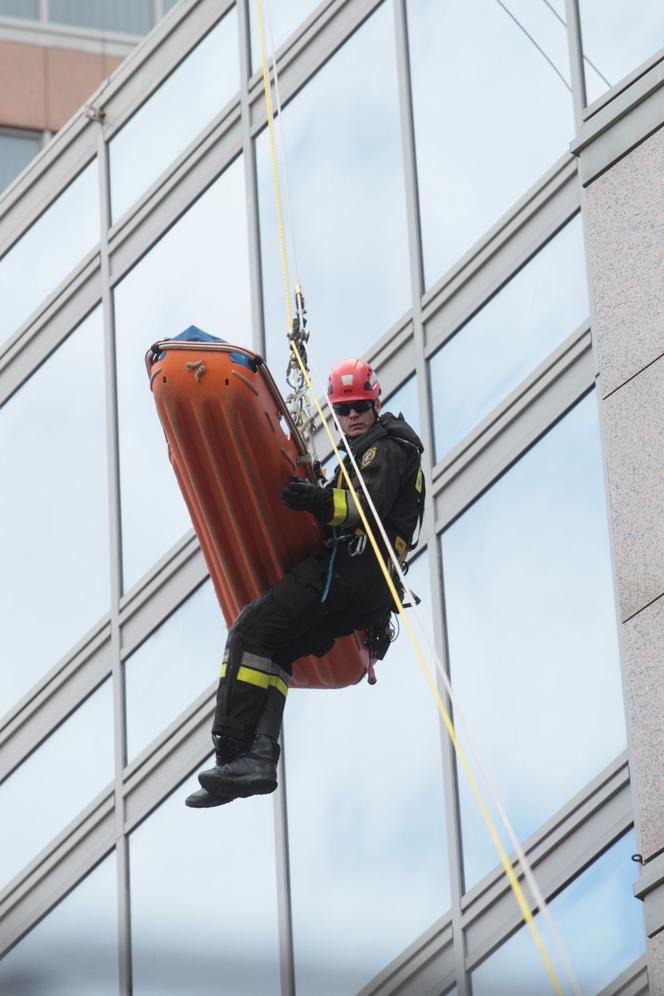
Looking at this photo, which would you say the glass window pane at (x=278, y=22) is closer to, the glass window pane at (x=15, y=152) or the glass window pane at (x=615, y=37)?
the glass window pane at (x=615, y=37)

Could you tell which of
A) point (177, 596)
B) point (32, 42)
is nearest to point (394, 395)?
point (177, 596)

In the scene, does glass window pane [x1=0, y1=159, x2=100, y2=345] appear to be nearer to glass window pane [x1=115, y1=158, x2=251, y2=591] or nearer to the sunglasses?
glass window pane [x1=115, y1=158, x2=251, y2=591]

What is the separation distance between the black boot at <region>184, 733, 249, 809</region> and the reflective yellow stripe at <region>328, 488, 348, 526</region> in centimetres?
99

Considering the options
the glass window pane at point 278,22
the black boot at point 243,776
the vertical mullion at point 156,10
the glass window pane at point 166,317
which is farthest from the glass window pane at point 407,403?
the vertical mullion at point 156,10

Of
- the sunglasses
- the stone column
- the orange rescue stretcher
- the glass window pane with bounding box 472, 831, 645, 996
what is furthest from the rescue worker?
the glass window pane with bounding box 472, 831, 645, 996

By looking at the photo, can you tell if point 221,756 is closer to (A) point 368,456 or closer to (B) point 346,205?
(A) point 368,456

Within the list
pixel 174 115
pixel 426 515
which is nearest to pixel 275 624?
pixel 426 515

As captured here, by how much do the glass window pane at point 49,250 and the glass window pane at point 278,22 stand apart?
1.80m

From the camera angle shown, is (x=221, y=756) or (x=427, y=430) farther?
(x=427, y=430)

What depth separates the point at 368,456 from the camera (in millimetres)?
9594

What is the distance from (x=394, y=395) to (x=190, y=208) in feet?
8.86

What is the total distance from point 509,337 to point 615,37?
175 centimetres

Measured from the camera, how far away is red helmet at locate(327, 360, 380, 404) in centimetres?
970

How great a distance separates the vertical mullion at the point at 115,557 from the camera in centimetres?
1409
